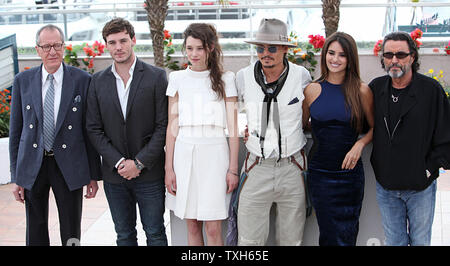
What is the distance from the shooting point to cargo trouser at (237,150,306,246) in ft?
11.3

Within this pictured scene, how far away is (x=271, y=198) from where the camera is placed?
3488 millimetres

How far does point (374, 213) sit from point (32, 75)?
9.11 ft

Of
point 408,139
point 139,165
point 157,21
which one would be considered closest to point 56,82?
point 139,165

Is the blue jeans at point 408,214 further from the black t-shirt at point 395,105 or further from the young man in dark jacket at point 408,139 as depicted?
the black t-shirt at point 395,105

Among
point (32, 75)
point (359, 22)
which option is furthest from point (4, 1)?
point (32, 75)

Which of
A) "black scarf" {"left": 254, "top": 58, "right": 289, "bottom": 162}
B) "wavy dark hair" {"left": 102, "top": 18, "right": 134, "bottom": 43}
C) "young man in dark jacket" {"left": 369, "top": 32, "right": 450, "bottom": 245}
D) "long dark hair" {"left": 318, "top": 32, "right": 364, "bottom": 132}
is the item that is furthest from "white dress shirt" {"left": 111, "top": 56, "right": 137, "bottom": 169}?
"young man in dark jacket" {"left": 369, "top": 32, "right": 450, "bottom": 245}

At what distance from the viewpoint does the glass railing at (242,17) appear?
9938 mm

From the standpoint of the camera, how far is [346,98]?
3.40 meters

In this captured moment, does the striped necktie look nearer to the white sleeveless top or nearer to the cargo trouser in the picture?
the white sleeveless top

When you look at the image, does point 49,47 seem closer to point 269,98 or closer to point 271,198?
point 269,98

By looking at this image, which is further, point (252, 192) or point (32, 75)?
point (32, 75)

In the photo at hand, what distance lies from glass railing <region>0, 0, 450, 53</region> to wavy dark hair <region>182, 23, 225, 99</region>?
6294 millimetres
